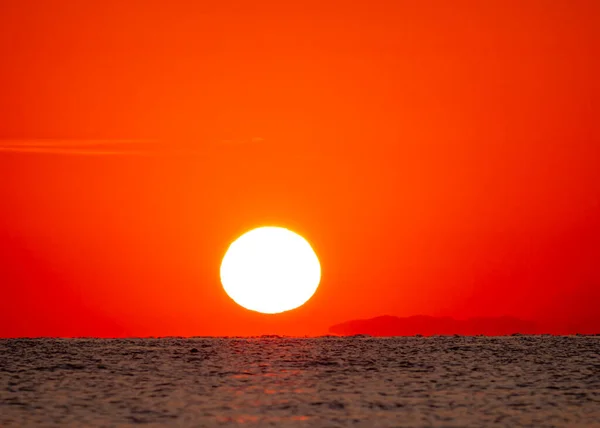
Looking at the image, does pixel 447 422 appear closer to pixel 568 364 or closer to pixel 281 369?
pixel 281 369

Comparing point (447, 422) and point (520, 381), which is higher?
point (520, 381)

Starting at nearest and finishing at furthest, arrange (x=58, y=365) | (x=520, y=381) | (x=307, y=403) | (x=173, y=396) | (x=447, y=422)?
(x=447, y=422) < (x=307, y=403) < (x=173, y=396) < (x=520, y=381) < (x=58, y=365)

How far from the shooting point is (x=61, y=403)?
218 feet

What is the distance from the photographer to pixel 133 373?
97688mm

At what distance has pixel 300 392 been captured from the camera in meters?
74.2

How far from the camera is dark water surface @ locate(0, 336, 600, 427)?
58.1 metres

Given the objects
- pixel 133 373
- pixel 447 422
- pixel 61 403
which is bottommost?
pixel 447 422

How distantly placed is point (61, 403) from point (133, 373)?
3134 cm

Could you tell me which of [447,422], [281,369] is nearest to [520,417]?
[447,422]

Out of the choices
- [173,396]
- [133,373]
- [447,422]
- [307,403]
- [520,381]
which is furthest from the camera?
[133,373]

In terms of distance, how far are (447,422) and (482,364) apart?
56775mm

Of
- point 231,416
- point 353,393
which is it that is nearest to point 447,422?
point 231,416

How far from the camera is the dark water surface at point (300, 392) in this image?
58.1m

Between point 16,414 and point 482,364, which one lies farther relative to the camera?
point 482,364
